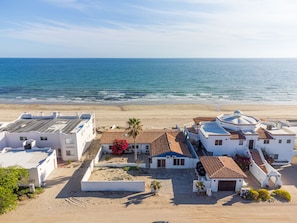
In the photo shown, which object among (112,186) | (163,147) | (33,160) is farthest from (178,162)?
(33,160)

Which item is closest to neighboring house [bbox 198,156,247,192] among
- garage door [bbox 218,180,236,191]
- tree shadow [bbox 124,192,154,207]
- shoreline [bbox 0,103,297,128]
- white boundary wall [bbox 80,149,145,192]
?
garage door [bbox 218,180,236,191]

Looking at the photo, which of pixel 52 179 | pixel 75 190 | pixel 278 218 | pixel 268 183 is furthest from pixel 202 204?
pixel 52 179

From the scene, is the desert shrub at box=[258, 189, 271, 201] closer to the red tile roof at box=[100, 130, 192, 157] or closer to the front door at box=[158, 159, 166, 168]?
the red tile roof at box=[100, 130, 192, 157]

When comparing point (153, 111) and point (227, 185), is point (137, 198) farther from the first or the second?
point (153, 111)

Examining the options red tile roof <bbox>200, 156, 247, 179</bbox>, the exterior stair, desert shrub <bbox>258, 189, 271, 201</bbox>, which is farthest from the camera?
the exterior stair

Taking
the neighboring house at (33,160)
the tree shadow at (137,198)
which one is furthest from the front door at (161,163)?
the neighboring house at (33,160)

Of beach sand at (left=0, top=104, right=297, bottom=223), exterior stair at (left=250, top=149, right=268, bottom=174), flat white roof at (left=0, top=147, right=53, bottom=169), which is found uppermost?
flat white roof at (left=0, top=147, right=53, bottom=169)
